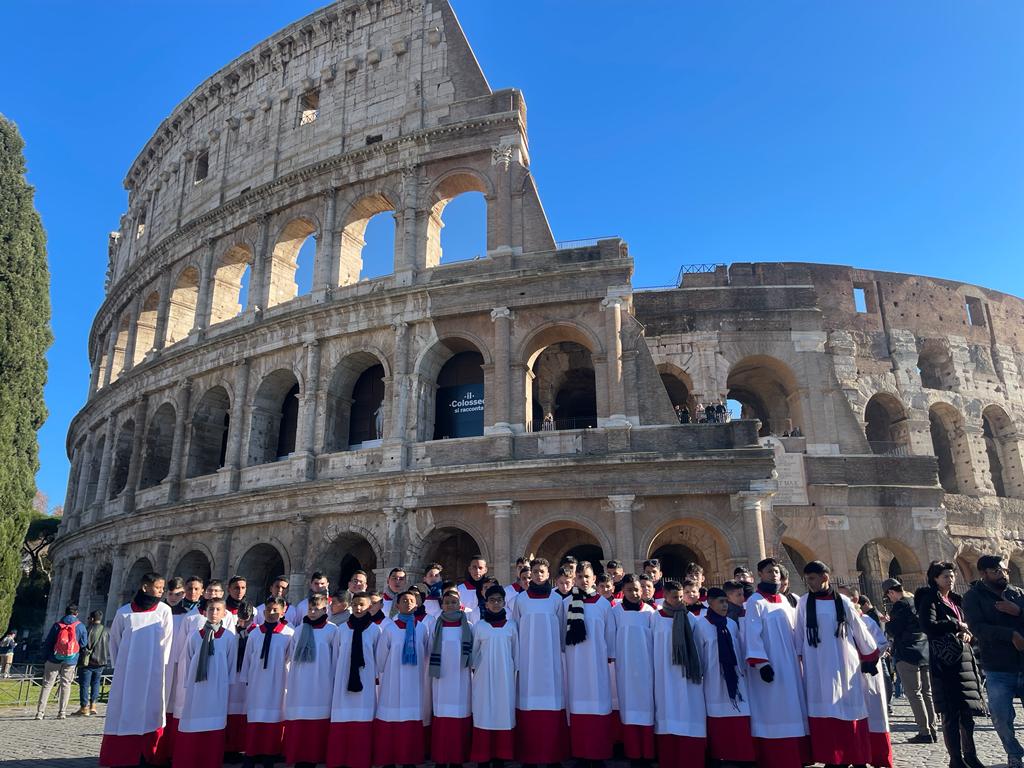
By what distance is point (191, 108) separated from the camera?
86.2 feet

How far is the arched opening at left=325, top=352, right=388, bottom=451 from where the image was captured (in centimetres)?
1850

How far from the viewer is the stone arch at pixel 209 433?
20891 mm

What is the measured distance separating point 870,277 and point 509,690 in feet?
69.8

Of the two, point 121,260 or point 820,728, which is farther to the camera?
point 121,260

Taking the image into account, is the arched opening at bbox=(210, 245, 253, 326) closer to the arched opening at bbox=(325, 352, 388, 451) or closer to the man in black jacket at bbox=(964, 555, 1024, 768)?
the arched opening at bbox=(325, 352, 388, 451)

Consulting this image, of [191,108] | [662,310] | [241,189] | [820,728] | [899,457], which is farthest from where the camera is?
[191,108]

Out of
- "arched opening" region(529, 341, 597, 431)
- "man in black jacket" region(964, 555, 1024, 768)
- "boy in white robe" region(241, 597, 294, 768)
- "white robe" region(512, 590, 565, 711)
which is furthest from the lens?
"arched opening" region(529, 341, 597, 431)

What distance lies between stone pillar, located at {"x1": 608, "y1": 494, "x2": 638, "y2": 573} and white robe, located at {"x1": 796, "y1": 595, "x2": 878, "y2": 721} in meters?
7.91

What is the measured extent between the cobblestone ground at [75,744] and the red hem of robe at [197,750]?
1305 millimetres

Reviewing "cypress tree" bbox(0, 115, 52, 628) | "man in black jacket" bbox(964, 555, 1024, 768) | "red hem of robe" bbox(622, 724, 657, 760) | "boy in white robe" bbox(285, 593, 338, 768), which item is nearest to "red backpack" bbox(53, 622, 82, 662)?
"boy in white robe" bbox(285, 593, 338, 768)

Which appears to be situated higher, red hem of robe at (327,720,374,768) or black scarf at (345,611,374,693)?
black scarf at (345,611,374,693)

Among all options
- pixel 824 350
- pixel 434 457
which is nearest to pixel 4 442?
pixel 434 457

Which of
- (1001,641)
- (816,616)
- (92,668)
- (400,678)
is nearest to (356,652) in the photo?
A: (400,678)

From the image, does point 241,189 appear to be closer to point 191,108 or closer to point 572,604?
point 191,108
